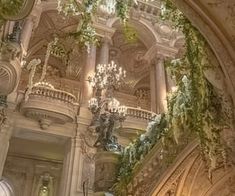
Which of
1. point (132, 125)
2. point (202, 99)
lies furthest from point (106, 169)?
point (132, 125)

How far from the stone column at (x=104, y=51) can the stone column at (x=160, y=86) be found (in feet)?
7.50

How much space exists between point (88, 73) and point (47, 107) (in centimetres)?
264

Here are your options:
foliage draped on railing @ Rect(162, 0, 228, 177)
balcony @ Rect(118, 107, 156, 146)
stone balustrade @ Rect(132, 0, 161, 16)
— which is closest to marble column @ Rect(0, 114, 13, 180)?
balcony @ Rect(118, 107, 156, 146)

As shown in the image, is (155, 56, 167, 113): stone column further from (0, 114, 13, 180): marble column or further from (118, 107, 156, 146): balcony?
(0, 114, 13, 180): marble column

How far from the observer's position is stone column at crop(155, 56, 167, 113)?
14.1m

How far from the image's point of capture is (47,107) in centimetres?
1166

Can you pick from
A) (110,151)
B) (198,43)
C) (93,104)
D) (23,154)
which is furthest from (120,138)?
(198,43)

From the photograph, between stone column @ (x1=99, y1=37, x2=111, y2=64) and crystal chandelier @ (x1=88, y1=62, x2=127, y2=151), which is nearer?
crystal chandelier @ (x1=88, y1=62, x2=127, y2=151)

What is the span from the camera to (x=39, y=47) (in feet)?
58.3

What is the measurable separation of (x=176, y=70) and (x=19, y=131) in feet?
25.4

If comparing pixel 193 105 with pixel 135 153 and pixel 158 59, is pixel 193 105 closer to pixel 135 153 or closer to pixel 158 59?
pixel 135 153

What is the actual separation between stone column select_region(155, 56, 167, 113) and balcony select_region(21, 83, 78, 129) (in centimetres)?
368

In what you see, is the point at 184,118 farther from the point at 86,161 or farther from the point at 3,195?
the point at 3,195

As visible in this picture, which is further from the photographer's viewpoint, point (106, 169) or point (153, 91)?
point (153, 91)
